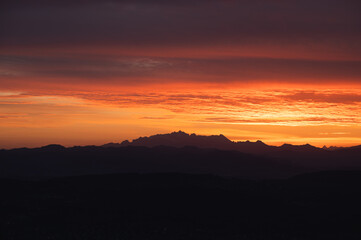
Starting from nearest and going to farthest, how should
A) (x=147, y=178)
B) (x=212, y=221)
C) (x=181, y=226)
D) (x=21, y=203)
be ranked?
(x=181, y=226)
(x=212, y=221)
(x=21, y=203)
(x=147, y=178)

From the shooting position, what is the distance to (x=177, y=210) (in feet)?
149

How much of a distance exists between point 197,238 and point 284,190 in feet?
101

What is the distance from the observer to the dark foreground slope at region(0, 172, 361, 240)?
3622 centimetres

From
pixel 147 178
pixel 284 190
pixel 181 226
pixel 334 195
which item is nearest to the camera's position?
pixel 181 226

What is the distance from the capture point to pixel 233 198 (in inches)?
2064

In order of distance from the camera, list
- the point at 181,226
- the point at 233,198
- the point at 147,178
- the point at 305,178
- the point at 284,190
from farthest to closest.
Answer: the point at 305,178, the point at 147,178, the point at 284,190, the point at 233,198, the point at 181,226

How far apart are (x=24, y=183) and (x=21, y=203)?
53.0 ft

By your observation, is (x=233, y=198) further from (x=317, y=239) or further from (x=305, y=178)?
(x=305, y=178)

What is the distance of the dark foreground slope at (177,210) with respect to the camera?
3622 centimetres

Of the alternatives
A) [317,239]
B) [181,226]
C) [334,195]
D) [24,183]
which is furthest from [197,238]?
[24,183]

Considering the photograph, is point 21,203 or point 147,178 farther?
point 147,178

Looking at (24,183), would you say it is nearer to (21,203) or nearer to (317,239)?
(21,203)

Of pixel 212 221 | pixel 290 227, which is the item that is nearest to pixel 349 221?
pixel 290 227

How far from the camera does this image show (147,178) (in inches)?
2805
